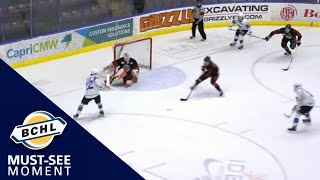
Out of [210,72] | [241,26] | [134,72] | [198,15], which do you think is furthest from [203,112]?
[198,15]

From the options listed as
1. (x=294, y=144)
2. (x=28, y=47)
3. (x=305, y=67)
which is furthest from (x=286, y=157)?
(x=28, y=47)

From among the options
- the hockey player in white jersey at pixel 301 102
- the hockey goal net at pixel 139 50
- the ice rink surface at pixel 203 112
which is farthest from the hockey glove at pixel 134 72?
the hockey player in white jersey at pixel 301 102

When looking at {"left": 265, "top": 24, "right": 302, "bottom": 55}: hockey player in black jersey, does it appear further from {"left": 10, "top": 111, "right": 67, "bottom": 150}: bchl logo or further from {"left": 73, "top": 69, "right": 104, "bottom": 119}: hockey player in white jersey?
{"left": 10, "top": 111, "right": 67, "bottom": 150}: bchl logo

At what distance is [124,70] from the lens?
13703mm

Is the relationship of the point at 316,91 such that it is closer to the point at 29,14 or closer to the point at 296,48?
the point at 296,48

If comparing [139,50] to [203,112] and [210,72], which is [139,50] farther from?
[203,112]

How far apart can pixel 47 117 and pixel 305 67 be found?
10.5 m

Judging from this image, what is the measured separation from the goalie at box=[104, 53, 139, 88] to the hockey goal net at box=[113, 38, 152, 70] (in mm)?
815

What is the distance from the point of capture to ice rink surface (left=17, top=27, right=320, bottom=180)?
1066cm

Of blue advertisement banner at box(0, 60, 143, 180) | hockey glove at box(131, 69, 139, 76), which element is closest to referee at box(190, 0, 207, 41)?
hockey glove at box(131, 69, 139, 76)

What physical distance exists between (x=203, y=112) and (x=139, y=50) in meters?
3.04

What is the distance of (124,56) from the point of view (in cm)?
1369

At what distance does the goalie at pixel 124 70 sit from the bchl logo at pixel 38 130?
24.8 ft

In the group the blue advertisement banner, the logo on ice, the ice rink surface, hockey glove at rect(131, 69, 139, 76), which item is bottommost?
the ice rink surface
